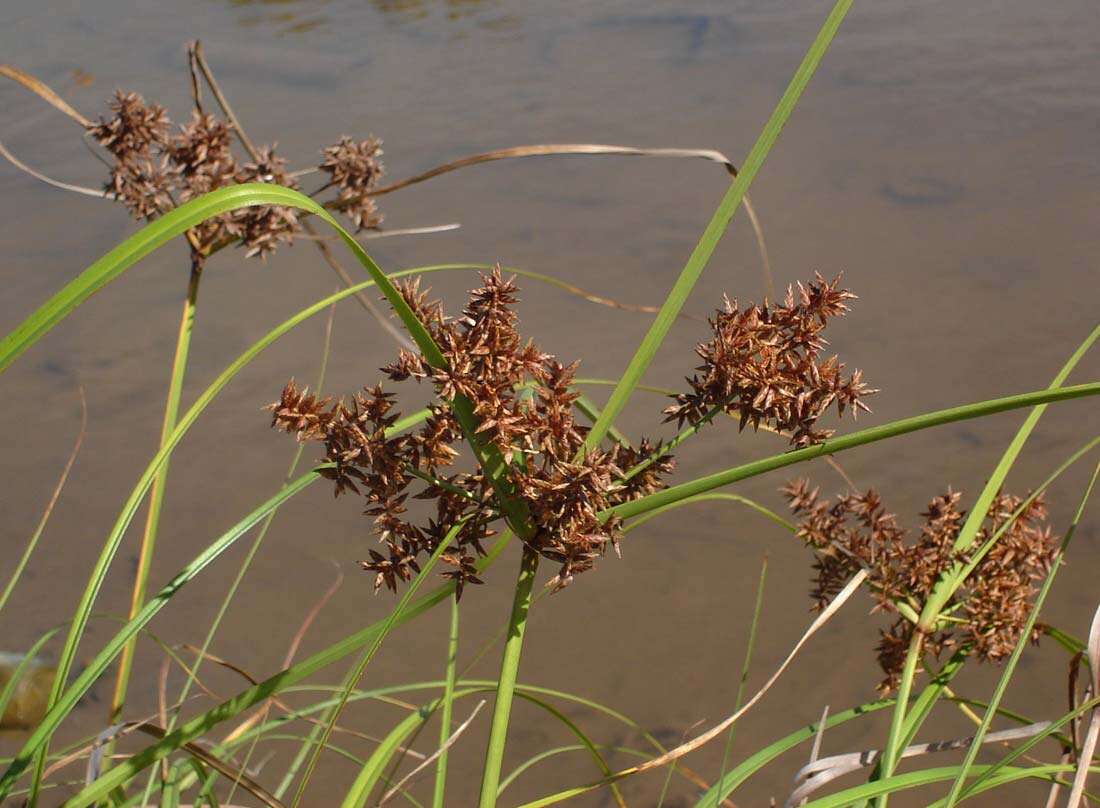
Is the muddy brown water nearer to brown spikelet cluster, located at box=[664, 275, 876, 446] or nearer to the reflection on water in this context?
the reflection on water

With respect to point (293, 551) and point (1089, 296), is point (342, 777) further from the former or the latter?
point (1089, 296)

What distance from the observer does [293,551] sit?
10.1 feet

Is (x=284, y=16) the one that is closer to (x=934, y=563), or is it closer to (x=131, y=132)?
(x=131, y=132)

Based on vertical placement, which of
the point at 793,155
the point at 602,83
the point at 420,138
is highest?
the point at 602,83

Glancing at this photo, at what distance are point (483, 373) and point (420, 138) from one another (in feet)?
13.1

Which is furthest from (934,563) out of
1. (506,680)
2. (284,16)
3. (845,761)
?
(284,16)

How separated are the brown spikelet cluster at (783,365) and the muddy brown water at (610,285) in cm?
145

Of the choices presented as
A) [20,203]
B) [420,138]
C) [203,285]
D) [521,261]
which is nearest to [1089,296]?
[521,261]

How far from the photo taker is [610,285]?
3816mm

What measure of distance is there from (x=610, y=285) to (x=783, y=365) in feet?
9.26

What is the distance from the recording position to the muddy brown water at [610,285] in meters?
2.66

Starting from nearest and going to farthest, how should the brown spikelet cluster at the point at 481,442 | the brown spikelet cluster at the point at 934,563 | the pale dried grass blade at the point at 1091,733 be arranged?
the brown spikelet cluster at the point at 481,442 < the pale dried grass blade at the point at 1091,733 < the brown spikelet cluster at the point at 934,563

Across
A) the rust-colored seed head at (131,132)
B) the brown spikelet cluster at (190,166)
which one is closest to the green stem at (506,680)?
the brown spikelet cluster at (190,166)

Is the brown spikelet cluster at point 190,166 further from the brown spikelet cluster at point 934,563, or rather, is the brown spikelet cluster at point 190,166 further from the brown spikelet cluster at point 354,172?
the brown spikelet cluster at point 934,563
